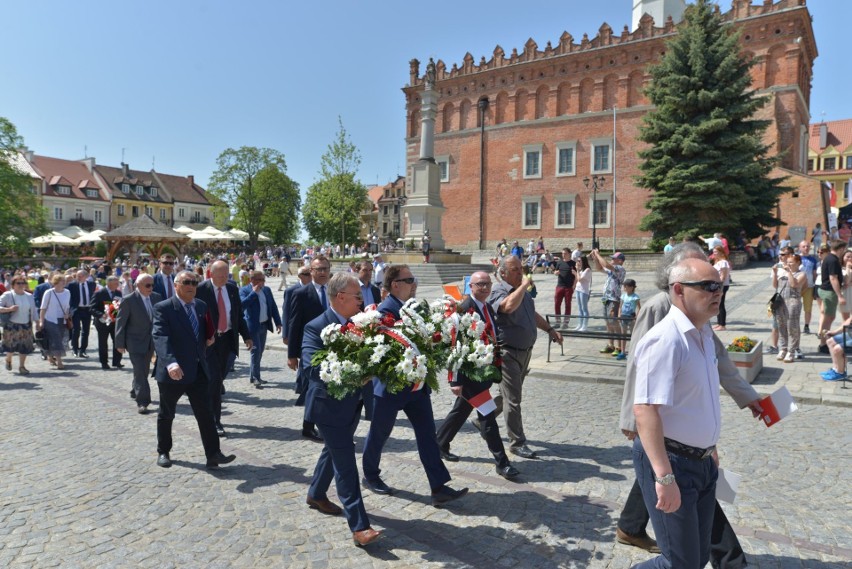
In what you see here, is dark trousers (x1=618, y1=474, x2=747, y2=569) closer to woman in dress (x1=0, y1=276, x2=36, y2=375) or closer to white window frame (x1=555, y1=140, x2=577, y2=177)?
woman in dress (x1=0, y1=276, x2=36, y2=375)

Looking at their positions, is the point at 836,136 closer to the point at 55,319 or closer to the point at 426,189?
the point at 426,189

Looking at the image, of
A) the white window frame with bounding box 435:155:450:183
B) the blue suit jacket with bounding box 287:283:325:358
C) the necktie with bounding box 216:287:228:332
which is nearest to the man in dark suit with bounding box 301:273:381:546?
the blue suit jacket with bounding box 287:283:325:358

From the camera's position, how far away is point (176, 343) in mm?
5613

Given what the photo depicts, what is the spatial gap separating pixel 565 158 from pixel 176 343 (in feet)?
139

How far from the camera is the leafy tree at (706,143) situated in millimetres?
29188

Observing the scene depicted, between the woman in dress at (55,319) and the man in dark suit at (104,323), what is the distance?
548 mm

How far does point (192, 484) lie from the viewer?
5.14 m

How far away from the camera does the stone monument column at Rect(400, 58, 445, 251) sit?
28.9 meters

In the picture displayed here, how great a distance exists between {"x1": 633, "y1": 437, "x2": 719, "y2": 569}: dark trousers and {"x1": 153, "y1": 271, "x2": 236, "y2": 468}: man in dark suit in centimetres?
421

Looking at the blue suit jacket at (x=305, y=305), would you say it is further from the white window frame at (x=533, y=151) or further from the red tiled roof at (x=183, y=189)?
the red tiled roof at (x=183, y=189)

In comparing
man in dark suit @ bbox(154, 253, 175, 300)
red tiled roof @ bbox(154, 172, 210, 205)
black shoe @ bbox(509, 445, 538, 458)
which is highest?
red tiled roof @ bbox(154, 172, 210, 205)

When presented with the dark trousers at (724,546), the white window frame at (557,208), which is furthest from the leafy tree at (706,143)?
the dark trousers at (724,546)

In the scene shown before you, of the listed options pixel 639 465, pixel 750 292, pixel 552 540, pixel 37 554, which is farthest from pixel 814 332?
pixel 37 554

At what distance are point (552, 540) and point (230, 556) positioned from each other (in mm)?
2214
